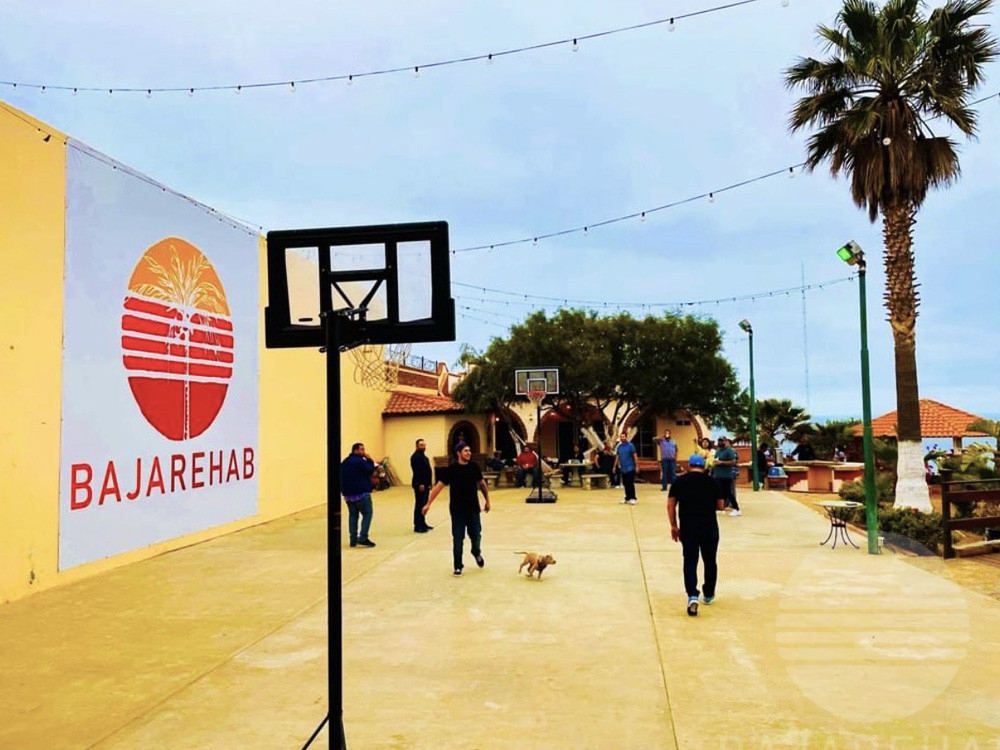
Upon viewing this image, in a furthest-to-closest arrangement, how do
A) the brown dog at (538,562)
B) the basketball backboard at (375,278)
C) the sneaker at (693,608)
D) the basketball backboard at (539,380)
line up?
the basketball backboard at (539,380) < the brown dog at (538,562) < the sneaker at (693,608) < the basketball backboard at (375,278)

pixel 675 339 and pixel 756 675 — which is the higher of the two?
pixel 675 339

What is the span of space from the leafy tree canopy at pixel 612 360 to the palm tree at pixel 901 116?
807 centimetres

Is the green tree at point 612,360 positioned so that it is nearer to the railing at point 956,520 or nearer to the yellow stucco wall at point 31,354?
the railing at point 956,520

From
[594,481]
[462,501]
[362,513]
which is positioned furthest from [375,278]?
[594,481]

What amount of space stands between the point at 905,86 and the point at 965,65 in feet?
3.31

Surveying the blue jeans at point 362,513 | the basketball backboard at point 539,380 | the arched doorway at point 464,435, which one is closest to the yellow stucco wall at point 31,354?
the blue jeans at point 362,513

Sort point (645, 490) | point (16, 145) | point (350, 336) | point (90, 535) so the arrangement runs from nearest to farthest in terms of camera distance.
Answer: point (350, 336)
point (16, 145)
point (90, 535)
point (645, 490)

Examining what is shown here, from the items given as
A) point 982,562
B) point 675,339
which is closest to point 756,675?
point 982,562

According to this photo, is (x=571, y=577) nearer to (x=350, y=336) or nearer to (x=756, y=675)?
(x=756, y=675)

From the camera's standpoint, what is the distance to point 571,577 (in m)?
8.48

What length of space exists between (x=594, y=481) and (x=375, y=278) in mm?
17023

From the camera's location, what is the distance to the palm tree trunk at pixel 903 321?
13320 mm

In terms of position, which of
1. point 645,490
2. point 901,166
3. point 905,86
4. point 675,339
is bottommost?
point 645,490

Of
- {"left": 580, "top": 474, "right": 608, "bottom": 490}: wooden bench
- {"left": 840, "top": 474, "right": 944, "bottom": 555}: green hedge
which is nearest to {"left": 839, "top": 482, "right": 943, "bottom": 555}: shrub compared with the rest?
{"left": 840, "top": 474, "right": 944, "bottom": 555}: green hedge
